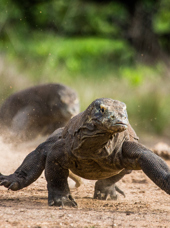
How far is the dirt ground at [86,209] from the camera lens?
14.0ft

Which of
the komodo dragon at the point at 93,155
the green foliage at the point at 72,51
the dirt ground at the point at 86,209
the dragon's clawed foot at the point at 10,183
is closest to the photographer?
the dirt ground at the point at 86,209

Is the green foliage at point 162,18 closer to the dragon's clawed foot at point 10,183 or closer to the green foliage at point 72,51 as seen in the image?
the green foliage at point 72,51

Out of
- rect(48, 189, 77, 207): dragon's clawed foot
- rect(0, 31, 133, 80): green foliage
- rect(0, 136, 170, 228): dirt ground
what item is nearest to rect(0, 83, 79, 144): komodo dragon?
rect(0, 136, 170, 228): dirt ground

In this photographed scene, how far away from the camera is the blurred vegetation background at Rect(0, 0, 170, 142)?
16.8 m

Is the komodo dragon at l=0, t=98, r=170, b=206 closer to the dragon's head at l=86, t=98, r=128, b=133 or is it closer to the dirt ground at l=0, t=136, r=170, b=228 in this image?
the dragon's head at l=86, t=98, r=128, b=133

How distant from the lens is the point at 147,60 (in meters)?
23.3

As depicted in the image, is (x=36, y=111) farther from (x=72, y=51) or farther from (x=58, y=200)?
(x=72, y=51)

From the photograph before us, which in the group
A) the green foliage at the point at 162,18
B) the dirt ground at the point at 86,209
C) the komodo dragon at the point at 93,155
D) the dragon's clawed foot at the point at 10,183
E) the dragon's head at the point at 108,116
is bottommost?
the dirt ground at the point at 86,209

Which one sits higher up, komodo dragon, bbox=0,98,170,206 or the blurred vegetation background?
the blurred vegetation background

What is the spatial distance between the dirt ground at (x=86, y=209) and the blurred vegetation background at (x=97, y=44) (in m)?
8.74

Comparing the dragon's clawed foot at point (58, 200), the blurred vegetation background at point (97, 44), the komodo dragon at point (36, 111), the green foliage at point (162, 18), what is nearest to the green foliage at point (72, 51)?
the blurred vegetation background at point (97, 44)

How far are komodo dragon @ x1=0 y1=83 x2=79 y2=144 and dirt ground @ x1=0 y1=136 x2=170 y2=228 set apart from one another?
1945 mm

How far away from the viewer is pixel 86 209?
206 inches

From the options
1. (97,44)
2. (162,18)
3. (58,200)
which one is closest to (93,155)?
(58,200)
